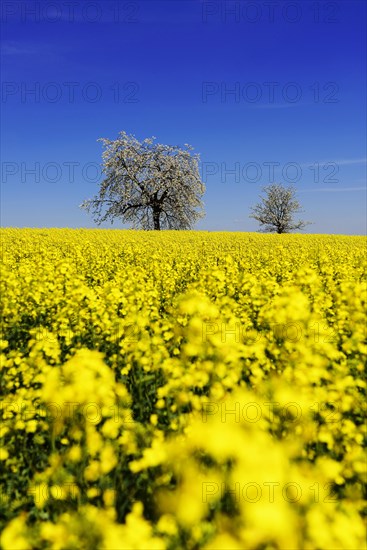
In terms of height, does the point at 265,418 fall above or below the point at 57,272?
below

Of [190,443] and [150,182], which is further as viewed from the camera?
[150,182]

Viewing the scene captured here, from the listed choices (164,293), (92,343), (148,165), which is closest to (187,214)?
(148,165)

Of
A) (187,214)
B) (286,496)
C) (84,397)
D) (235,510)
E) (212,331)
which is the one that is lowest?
(235,510)

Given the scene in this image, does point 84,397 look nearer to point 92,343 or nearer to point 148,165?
point 92,343

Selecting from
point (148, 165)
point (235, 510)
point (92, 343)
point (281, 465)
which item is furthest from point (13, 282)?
point (148, 165)

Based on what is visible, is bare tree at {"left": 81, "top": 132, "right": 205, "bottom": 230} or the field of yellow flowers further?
bare tree at {"left": 81, "top": 132, "right": 205, "bottom": 230}

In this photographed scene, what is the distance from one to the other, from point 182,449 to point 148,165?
49.0 meters

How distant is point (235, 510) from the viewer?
2906mm

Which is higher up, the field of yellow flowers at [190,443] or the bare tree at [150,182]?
the bare tree at [150,182]

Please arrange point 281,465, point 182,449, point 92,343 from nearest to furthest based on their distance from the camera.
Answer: point 281,465 → point 182,449 → point 92,343

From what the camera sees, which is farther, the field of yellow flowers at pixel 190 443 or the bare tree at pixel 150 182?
the bare tree at pixel 150 182

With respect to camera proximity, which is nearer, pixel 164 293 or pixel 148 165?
pixel 164 293

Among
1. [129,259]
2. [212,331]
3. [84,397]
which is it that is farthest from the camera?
[129,259]

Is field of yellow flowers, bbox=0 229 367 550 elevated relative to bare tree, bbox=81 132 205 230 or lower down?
Result: lower down
